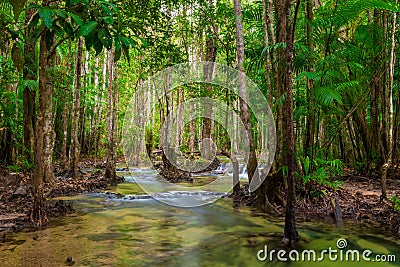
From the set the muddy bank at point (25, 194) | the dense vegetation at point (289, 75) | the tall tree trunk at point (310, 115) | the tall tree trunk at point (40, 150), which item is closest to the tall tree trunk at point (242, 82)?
the dense vegetation at point (289, 75)

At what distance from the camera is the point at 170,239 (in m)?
5.27

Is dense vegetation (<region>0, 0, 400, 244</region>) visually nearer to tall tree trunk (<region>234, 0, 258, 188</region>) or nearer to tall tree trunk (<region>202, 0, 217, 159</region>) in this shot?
tall tree trunk (<region>234, 0, 258, 188</region>)

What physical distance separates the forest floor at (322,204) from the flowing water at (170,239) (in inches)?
11.5

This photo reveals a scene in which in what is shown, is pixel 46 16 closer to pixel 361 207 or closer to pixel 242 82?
pixel 242 82

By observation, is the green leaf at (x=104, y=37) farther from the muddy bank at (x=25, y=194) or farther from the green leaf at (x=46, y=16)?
the muddy bank at (x=25, y=194)

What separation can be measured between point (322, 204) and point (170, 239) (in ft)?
10.5

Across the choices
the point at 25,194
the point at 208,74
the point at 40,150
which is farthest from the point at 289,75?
the point at 208,74

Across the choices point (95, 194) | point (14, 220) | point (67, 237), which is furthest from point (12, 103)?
point (67, 237)

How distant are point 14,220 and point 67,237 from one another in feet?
3.64

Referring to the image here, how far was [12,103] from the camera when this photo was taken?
11.2 metres

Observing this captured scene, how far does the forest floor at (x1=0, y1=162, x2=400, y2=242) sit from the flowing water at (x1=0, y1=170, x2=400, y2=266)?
0.96ft

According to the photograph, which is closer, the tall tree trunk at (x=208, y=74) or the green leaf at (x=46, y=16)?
the green leaf at (x=46, y=16)

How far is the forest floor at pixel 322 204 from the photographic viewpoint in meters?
5.61

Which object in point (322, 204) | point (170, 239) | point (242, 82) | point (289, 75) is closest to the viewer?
point (289, 75)
